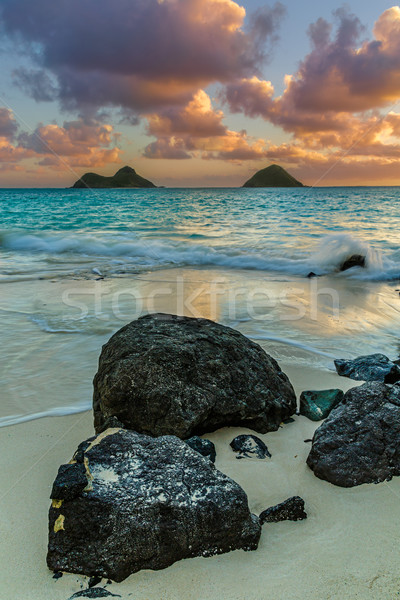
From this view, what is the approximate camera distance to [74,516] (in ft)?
5.73

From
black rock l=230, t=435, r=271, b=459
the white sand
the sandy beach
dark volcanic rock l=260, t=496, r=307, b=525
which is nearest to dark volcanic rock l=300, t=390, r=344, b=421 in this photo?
the white sand

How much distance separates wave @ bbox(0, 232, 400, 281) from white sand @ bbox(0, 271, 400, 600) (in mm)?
7257

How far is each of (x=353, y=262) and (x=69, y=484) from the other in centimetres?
961

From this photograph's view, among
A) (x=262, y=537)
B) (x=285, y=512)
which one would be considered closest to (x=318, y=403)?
(x=285, y=512)

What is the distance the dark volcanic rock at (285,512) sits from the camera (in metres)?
2.00

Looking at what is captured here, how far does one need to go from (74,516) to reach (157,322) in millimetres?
1834

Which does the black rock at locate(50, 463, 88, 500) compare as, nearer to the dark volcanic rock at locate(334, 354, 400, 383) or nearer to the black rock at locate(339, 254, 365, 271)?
the dark volcanic rock at locate(334, 354, 400, 383)

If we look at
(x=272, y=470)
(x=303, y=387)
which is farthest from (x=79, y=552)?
(x=303, y=387)

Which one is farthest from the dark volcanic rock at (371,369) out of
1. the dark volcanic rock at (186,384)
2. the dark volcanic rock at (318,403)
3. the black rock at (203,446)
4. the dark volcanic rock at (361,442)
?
the black rock at (203,446)

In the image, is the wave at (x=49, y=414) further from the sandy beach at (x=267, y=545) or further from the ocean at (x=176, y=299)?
the sandy beach at (x=267, y=545)

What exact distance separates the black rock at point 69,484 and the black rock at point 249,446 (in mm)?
1006

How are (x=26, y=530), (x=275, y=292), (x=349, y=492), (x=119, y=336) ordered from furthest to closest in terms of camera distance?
(x=275, y=292) → (x=119, y=336) → (x=349, y=492) → (x=26, y=530)

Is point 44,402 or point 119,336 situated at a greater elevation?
point 119,336

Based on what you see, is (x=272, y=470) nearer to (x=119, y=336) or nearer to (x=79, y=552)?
(x=79, y=552)
